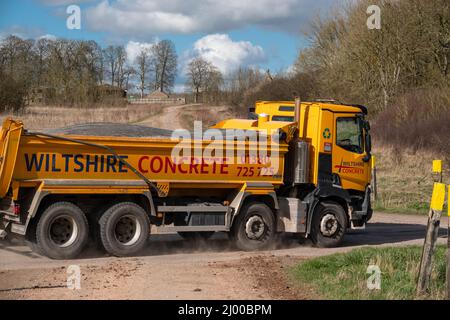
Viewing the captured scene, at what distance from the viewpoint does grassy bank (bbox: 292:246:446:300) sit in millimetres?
9148

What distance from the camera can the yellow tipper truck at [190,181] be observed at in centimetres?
1196

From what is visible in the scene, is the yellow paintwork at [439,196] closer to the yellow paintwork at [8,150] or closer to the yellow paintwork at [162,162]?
the yellow paintwork at [162,162]

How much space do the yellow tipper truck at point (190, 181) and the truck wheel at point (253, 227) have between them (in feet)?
0.07

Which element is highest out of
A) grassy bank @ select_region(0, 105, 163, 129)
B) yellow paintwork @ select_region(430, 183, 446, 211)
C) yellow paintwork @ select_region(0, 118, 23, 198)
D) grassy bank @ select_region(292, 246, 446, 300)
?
grassy bank @ select_region(0, 105, 163, 129)

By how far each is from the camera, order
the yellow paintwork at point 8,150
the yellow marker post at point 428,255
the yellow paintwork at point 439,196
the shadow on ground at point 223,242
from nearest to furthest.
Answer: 1. the yellow paintwork at point 439,196
2. the yellow marker post at point 428,255
3. the yellow paintwork at point 8,150
4. the shadow on ground at point 223,242

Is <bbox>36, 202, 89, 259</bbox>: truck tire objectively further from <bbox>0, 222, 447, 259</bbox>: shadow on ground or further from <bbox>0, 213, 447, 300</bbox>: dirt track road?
<bbox>0, 222, 447, 259</bbox>: shadow on ground

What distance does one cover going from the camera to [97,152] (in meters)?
12.3

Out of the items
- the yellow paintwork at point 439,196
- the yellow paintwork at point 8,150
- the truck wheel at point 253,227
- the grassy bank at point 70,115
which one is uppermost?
the grassy bank at point 70,115

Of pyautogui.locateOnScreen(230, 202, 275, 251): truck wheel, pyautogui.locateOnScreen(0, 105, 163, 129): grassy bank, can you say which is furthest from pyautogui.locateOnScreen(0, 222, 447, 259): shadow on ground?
pyautogui.locateOnScreen(0, 105, 163, 129): grassy bank

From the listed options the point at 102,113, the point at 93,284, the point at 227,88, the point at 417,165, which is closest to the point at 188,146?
the point at 93,284

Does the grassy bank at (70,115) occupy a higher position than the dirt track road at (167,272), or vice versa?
the grassy bank at (70,115)

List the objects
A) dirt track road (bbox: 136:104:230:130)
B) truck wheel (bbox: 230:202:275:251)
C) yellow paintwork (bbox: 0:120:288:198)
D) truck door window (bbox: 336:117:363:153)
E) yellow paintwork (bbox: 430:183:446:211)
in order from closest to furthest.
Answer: yellow paintwork (bbox: 430:183:446:211)
yellow paintwork (bbox: 0:120:288:198)
truck wheel (bbox: 230:202:275:251)
truck door window (bbox: 336:117:363:153)
dirt track road (bbox: 136:104:230:130)

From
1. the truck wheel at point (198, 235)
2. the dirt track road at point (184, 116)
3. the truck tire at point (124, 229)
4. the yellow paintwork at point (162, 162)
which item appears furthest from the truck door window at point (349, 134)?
the dirt track road at point (184, 116)

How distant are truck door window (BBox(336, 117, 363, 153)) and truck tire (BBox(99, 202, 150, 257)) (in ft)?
15.5
